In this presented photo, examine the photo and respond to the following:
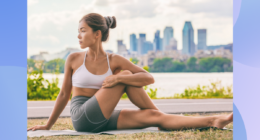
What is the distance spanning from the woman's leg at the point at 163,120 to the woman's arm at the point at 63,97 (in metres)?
0.57

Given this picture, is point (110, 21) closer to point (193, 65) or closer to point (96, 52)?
point (96, 52)

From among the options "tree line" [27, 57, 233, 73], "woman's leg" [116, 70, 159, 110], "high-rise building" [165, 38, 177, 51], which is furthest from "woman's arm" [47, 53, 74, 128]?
"high-rise building" [165, 38, 177, 51]

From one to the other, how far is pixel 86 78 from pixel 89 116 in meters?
0.36

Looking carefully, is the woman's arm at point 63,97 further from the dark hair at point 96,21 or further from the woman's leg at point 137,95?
the woman's leg at point 137,95

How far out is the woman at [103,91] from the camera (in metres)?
2.29

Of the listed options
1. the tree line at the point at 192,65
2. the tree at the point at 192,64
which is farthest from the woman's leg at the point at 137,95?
the tree at the point at 192,64

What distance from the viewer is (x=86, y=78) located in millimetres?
2383

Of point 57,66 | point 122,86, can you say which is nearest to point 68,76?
point 122,86

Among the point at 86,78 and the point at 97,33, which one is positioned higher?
the point at 97,33

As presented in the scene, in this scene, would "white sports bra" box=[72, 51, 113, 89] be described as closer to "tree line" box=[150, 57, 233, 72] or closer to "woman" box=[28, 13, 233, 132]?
"woman" box=[28, 13, 233, 132]

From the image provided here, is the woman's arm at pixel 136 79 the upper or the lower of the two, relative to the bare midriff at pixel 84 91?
upper

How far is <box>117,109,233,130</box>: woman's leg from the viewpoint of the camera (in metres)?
2.37

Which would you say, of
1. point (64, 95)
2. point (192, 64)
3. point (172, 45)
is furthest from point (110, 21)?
point (172, 45)
